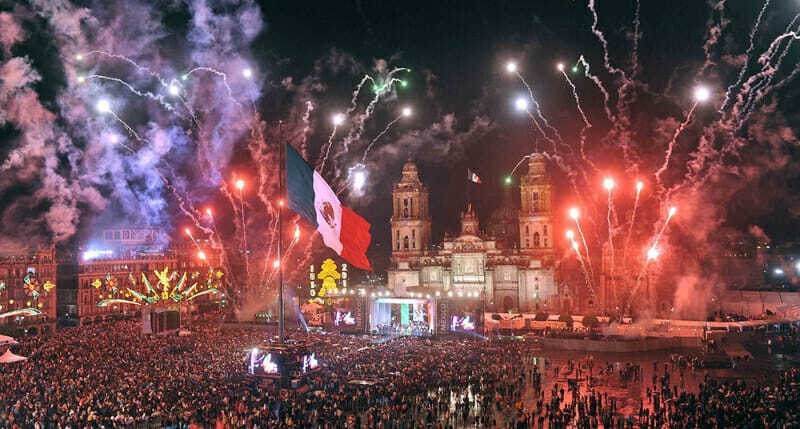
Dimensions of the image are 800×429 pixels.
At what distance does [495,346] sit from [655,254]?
2913 cm

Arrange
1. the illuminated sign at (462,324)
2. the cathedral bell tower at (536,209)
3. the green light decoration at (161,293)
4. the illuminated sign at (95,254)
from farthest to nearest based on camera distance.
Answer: the cathedral bell tower at (536,209) → the illuminated sign at (95,254) → the green light decoration at (161,293) → the illuminated sign at (462,324)

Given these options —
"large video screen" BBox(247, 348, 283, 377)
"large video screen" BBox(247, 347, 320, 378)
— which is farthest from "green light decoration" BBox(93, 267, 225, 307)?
"large video screen" BBox(247, 347, 320, 378)

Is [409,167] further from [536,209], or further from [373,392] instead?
[373,392]

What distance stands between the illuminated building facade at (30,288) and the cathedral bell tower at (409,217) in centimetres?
3571

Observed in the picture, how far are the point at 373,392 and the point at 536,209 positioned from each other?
45334 millimetres

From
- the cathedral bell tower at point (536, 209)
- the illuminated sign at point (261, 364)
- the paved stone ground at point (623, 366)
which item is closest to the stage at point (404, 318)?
the paved stone ground at point (623, 366)

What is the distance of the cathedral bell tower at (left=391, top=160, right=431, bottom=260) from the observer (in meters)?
73.9

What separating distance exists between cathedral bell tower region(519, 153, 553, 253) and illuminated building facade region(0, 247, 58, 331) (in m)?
48.1

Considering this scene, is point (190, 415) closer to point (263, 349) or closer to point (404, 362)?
point (263, 349)

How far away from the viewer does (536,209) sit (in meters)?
69.2

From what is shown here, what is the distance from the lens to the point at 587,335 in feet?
149

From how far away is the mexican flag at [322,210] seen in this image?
2461cm

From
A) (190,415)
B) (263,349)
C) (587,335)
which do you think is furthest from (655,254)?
(190,415)

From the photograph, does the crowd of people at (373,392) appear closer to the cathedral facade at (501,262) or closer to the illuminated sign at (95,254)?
the illuminated sign at (95,254)
